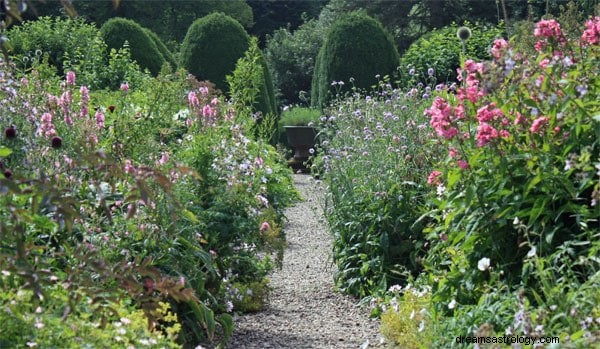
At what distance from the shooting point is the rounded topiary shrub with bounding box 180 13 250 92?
14.8 m

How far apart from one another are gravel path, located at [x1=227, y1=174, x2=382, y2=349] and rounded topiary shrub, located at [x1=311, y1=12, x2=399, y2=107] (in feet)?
26.7

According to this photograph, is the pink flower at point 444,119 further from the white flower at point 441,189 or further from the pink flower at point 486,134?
the white flower at point 441,189

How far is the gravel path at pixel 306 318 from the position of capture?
4.93 meters

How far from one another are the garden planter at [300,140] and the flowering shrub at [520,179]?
43.9 ft

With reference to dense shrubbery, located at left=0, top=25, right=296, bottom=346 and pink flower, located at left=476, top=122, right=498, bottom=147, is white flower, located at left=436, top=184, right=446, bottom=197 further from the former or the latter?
dense shrubbery, located at left=0, top=25, right=296, bottom=346

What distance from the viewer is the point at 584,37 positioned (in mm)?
3953

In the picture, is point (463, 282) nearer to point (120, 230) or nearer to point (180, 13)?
point (120, 230)

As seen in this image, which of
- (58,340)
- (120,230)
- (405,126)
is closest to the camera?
(58,340)

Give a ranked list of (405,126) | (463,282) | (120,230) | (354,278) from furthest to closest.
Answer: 1. (405,126)
2. (354,278)
3. (120,230)
4. (463,282)

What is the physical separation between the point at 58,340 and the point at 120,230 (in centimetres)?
136

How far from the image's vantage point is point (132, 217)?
365 cm

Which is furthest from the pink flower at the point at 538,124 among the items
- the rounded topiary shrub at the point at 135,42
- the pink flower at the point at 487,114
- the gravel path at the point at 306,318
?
the rounded topiary shrub at the point at 135,42

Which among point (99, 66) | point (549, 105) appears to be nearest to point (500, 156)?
point (549, 105)

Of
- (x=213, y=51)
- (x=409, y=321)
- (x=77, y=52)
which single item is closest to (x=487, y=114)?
(x=409, y=321)
